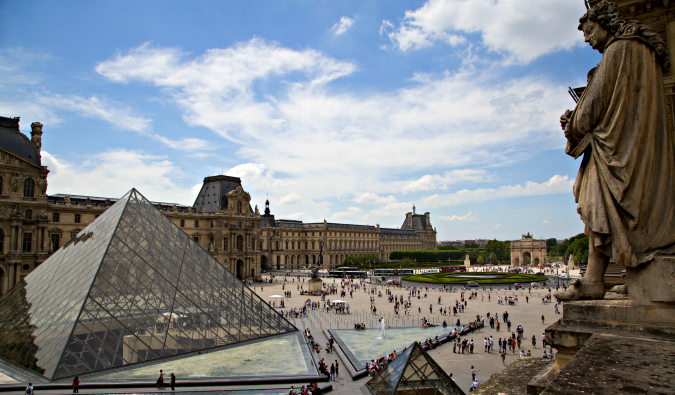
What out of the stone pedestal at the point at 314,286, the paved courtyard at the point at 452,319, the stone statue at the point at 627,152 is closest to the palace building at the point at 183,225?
the stone pedestal at the point at 314,286

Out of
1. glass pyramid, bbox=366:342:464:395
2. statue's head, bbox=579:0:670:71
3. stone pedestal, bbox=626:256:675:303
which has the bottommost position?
glass pyramid, bbox=366:342:464:395

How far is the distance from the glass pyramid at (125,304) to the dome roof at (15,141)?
23340 millimetres

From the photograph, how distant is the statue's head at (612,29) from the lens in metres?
3.40

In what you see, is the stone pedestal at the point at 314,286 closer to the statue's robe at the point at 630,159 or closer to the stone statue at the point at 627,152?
the stone statue at the point at 627,152

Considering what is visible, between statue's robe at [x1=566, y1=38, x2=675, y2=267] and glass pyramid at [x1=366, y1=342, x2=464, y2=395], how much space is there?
8.27m

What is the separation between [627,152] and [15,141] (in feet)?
158

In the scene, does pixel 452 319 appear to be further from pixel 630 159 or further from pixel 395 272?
pixel 395 272

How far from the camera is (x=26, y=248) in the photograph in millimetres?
36938

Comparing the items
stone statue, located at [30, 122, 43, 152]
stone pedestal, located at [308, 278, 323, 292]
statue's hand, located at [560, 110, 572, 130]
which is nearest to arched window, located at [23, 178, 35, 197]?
stone statue, located at [30, 122, 43, 152]

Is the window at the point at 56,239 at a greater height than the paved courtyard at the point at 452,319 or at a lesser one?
greater

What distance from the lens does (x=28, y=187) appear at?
3744 cm

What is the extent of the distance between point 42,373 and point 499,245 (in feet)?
390

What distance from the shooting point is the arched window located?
3716 cm

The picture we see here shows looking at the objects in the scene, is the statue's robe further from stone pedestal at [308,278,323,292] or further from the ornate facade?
the ornate facade
